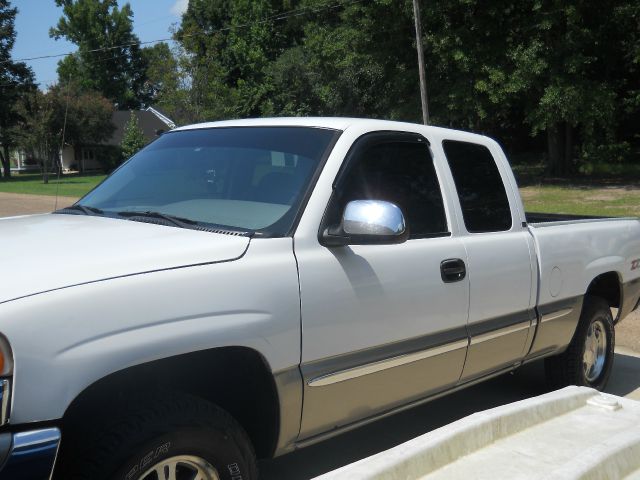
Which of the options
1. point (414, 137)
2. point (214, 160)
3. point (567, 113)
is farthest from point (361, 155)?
point (567, 113)

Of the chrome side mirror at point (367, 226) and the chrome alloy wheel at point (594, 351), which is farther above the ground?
the chrome side mirror at point (367, 226)

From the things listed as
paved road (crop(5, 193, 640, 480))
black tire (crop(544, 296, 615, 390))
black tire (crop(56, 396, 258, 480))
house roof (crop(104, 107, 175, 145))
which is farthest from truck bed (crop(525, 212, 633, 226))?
house roof (crop(104, 107, 175, 145))

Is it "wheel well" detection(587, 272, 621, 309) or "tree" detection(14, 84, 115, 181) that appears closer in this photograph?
"wheel well" detection(587, 272, 621, 309)

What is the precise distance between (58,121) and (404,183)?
162 feet

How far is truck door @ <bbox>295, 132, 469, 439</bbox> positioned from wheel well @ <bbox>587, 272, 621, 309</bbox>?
185 cm

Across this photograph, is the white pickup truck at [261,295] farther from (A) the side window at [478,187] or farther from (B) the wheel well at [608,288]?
(B) the wheel well at [608,288]

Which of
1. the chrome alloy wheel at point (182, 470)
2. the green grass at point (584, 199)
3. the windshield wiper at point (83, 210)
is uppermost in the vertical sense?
the windshield wiper at point (83, 210)

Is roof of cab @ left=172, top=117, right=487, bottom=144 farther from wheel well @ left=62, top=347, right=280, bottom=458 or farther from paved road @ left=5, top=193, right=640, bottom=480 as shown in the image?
paved road @ left=5, top=193, right=640, bottom=480

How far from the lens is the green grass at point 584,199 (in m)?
18.7

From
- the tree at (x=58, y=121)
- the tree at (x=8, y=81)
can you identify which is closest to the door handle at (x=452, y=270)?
the tree at (x=58, y=121)

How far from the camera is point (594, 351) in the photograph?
5238 mm

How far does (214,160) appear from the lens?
12.1ft

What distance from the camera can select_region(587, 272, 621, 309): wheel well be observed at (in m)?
5.16

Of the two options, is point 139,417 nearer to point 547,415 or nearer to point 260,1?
point 547,415
